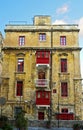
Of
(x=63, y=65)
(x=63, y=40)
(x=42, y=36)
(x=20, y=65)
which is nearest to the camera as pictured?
(x=63, y=65)

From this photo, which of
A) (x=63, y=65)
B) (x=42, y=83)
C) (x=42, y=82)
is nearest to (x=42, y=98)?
(x=42, y=83)

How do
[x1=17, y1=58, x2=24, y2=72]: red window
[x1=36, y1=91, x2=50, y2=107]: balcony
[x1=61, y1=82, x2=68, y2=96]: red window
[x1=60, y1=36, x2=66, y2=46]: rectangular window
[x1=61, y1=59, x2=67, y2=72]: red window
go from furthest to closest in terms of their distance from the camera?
1. [x1=60, y1=36, x2=66, y2=46]: rectangular window
2. [x1=17, y1=58, x2=24, y2=72]: red window
3. [x1=61, y1=59, x2=67, y2=72]: red window
4. [x1=61, y1=82, x2=68, y2=96]: red window
5. [x1=36, y1=91, x2=50, y2=107]: balcony

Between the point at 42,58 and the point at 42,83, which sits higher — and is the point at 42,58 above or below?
above

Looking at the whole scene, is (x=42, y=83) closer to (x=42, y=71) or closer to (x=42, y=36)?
(x=42, y=71)

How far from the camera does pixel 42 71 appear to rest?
1549 inches

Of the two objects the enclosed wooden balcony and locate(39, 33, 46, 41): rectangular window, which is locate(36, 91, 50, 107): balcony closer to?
the enclosed wooden balcony

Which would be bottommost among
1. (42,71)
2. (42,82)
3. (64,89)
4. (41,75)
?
(64,89)

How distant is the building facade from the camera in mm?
37906

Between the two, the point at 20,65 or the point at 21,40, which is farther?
the point at 21,40

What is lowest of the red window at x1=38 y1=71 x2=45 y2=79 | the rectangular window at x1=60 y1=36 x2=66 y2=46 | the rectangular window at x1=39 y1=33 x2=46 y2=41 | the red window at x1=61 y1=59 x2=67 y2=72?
the red window at x1=38 y1=71 x2=45 y2=79

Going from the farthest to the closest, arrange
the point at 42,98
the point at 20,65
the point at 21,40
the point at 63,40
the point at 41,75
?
1. the point at 21,40
2. the point at 63,40
3. the point at 20,65
4. the point at 41,75
5. the point at 42,98

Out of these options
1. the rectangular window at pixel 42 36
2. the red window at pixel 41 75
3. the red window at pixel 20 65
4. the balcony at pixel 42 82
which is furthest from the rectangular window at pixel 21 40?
the balcony at pixel 42 82

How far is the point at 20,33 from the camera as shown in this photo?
41062 mm

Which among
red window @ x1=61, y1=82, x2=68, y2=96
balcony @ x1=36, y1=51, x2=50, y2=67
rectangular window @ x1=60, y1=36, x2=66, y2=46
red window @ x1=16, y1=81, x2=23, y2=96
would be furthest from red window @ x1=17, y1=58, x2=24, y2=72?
rectangular window @ x1=60, y1=36, x2=66, y2=46
